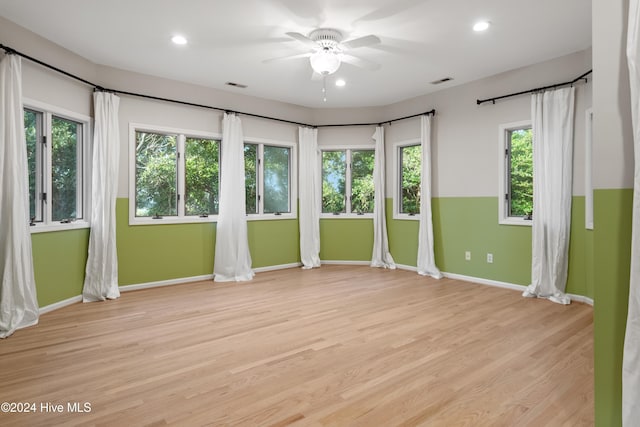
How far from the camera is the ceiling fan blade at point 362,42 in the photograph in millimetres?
3699

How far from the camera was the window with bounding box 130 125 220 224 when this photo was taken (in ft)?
16.7

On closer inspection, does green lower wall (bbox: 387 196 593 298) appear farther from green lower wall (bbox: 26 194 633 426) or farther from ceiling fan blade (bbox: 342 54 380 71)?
ceiling fan blade (bbox: 342 54 380 71)

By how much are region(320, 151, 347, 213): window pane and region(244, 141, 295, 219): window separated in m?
0.70

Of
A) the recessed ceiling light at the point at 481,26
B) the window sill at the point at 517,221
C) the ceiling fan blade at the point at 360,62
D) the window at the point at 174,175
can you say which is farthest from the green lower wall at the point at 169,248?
the recessed ceiling light at the point at 481,26

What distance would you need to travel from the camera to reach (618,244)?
1.59 m

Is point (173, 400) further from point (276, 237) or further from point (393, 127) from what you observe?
point (393, 127)

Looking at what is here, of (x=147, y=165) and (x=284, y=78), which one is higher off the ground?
(x=284, y=78)

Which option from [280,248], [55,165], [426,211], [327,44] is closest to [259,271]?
[280,248]

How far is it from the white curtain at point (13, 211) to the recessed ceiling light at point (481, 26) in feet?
14.7

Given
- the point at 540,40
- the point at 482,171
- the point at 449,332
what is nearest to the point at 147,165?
the point at 449,332

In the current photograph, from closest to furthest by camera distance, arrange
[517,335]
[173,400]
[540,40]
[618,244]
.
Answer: [618,244]
[173,400]
[517,335]
[540,40]

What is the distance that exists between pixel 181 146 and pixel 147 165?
21.8 inches

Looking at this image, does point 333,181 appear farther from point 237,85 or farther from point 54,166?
point 54,166

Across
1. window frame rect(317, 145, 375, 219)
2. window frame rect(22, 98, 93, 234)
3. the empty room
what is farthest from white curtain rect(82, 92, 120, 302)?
window frame rect(317, 145, 375, 219)
